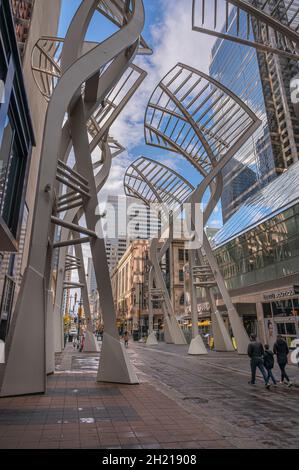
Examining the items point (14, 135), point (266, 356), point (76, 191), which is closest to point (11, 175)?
point (14, 135)

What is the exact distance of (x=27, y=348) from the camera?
8.62m

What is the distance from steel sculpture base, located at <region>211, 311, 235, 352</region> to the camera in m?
26.1

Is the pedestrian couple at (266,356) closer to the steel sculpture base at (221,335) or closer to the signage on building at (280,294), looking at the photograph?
the signage on building at (280,294)

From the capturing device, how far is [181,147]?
28188 mm

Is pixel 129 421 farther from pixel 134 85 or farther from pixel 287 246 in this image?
pixel 287 246

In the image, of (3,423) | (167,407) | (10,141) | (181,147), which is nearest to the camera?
(3,423)

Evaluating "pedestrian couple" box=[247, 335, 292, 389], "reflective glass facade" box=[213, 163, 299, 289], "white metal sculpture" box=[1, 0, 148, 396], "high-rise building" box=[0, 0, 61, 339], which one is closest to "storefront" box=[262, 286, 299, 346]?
"reflective glass facade" box=[213, 163, 299, 289]

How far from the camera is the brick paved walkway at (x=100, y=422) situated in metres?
4.96

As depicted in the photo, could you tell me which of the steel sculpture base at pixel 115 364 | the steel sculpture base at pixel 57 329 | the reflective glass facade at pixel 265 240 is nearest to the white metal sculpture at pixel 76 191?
the steel sculpture base at pixel 115 364

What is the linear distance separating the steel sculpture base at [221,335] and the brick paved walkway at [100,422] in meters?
17.3

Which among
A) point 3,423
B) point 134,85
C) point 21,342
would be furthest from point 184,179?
point 3,423

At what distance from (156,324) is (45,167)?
211 ft

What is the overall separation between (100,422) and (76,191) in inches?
300

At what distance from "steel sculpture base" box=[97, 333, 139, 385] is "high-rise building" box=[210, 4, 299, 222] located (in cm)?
6150
